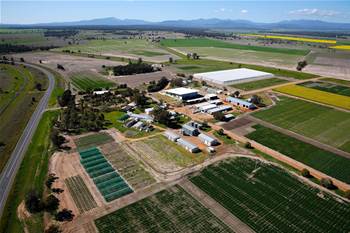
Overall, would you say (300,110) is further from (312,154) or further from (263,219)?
(263,219)

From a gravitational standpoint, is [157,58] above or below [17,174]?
above

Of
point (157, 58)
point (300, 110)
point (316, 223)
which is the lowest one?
point (316, 223)

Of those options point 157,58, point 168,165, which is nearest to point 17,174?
point 168,165

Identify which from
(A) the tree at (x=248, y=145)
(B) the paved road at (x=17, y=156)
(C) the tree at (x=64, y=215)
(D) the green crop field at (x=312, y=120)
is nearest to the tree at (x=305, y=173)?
(A) the tree at (x=248, y=145)

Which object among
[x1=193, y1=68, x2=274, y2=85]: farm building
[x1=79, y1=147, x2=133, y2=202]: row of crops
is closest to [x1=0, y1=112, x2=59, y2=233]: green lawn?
[x1=79, y1=147, x2=133, y2=202]: row of crops

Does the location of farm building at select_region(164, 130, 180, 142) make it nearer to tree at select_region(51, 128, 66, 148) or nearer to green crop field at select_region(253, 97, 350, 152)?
tree at select_region(51, 128, 66, 148)

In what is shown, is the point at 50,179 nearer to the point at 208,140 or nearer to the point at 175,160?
the point at 175,160
